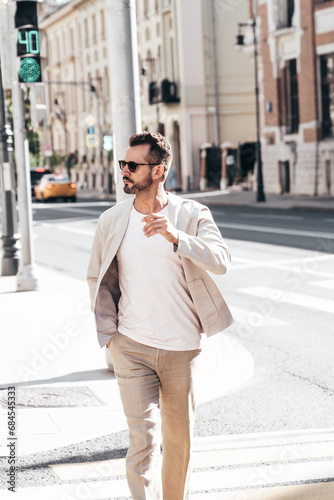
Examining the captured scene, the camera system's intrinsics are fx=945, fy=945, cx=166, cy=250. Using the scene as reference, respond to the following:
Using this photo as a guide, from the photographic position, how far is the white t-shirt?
4.03 meters

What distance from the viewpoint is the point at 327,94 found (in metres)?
36.8

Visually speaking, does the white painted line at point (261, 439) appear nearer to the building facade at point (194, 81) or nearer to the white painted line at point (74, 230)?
the white painted line at point (74, 230)

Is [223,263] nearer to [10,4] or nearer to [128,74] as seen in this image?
[128,74]

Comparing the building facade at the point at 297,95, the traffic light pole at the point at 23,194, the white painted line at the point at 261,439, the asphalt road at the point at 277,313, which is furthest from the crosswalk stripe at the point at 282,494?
the building facade at the point at 297,95

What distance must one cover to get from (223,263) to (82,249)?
16.4 m

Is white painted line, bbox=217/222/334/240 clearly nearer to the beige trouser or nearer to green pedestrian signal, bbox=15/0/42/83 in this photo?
green pedestrian signal, bbox=15/0/42/83

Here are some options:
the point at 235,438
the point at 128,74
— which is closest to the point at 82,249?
the point at 128,74

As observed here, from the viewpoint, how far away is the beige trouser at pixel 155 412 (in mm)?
3979

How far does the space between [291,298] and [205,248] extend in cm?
776

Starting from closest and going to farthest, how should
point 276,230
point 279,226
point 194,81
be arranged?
1. point 276,230
2. point 279,226
3. point 194,81

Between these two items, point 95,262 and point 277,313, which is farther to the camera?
point 277,313

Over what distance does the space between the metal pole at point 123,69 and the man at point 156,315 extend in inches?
133

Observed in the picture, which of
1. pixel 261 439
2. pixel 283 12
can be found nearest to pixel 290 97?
pixel 283 12

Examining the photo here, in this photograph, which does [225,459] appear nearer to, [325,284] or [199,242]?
[199,242]
